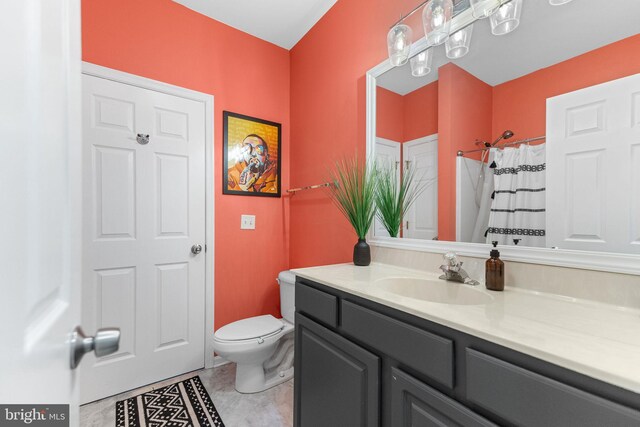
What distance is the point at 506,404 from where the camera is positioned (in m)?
0.58

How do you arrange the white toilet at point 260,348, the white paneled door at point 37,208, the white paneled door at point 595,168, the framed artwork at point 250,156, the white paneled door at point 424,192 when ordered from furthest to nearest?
the framed artwork at point 250,156 < the white toilet at point 260,348 < the white paneled door at point 424,192 < the white paneled door at point 595,168 < the white paneled door at point 37,208

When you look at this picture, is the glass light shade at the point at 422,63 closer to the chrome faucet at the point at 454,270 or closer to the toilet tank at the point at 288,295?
the chrome faucet at the point at 454,270

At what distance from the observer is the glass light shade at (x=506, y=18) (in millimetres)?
1017

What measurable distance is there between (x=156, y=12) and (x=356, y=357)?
7.91 ft

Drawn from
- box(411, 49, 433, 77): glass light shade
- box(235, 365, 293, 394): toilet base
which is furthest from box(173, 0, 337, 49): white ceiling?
box(235, 365, 293, 394): toilet base

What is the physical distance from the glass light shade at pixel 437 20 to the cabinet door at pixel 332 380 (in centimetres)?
136

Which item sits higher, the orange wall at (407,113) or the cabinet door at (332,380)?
the orange wall at (407,113)

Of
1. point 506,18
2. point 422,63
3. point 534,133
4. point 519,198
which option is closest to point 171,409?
point 519,198

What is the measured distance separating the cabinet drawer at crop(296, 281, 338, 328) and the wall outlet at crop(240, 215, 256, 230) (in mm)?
1020

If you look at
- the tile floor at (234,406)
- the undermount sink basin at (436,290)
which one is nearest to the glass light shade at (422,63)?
the undermount sink basin at (436,290)

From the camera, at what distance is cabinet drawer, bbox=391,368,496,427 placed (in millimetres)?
655

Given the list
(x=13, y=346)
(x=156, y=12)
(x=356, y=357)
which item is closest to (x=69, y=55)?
(x=13, y=346)

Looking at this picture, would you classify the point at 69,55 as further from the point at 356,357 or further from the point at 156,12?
the point at 156,12

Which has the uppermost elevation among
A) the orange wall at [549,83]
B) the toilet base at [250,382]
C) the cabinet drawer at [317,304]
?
the orange wall at [549,83]
